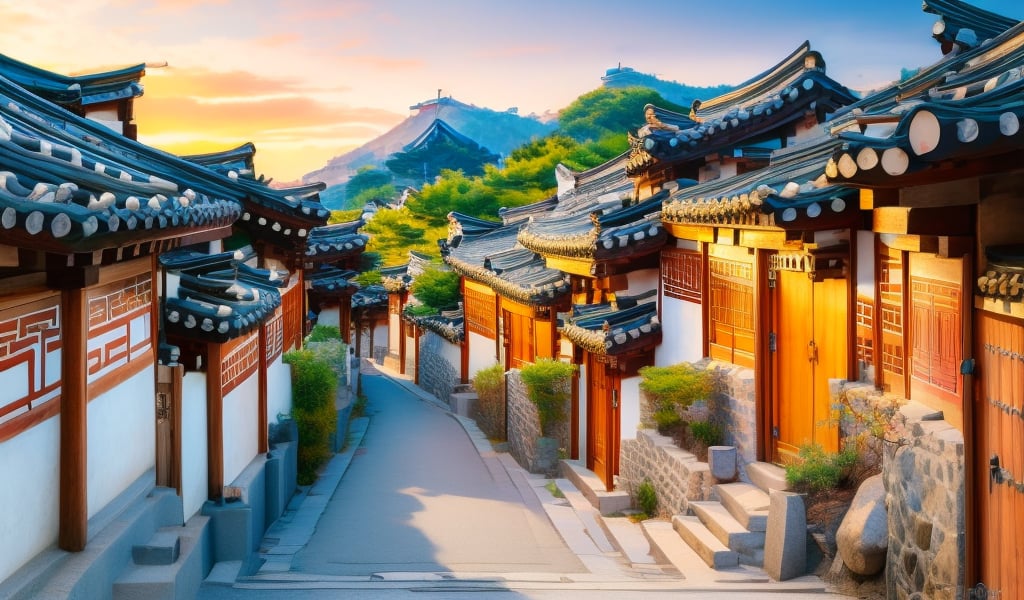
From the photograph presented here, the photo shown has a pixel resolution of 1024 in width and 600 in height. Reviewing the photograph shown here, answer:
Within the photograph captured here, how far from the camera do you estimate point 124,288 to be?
913 centimetres

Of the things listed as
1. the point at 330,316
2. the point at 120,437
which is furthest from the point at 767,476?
the point at 330,316

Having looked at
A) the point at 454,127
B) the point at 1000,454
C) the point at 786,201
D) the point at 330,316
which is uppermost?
the point at 454,127

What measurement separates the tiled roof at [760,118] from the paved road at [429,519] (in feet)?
19.8

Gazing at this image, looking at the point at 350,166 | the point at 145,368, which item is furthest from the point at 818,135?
the point at 350,166

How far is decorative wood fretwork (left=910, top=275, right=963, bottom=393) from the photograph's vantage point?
8.16 m

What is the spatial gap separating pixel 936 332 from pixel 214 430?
7582mm

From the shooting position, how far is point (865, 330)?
1049cm

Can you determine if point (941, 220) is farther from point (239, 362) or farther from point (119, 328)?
point (239, 362)

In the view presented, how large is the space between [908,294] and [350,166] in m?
137

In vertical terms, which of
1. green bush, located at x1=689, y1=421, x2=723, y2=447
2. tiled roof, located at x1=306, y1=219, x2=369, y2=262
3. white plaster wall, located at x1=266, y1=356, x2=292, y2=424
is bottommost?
green bush, located at x1=689, y1=421, x2=723, y2=447

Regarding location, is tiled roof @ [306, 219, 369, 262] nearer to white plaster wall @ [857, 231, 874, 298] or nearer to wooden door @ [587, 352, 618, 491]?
wooden door @ [587, 352, 618, 491]

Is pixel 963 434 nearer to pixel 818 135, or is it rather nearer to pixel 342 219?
pixel 818 135

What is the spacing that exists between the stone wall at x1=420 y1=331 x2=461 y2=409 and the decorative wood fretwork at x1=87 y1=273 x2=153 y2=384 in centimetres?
2233

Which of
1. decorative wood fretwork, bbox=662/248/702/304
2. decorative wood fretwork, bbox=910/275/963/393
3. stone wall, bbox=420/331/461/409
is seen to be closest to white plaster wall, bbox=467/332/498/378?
stone wall, bbox=420/331/461/409
